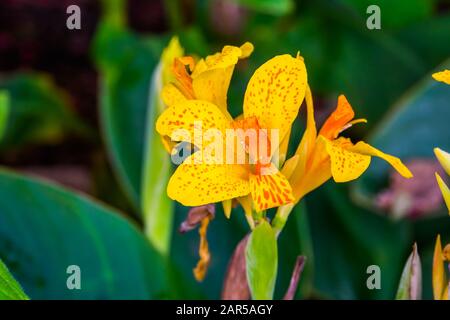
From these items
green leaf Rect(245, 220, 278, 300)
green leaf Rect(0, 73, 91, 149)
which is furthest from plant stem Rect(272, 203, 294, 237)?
green leaf Rect(0, 73, 91, 149)

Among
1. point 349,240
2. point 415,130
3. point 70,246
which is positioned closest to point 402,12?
point 415,130

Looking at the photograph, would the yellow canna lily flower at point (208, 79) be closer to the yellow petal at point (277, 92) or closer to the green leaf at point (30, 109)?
the yellow petal at point (277, 92)

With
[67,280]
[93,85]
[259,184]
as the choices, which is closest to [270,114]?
[259,184]

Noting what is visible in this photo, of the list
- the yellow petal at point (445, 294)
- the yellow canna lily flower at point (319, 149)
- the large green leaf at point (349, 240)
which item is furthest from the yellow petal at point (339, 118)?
the large green leaf at point (349, 240)

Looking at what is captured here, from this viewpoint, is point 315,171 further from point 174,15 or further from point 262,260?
point 174,15

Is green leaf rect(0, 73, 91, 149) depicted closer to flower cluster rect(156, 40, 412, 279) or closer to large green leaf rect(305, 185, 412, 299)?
large green leaf rect(305, 185, 412, 299)
